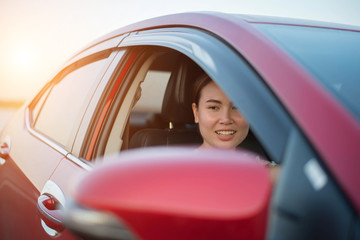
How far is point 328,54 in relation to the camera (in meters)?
1.06

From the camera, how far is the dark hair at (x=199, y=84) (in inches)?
82.0

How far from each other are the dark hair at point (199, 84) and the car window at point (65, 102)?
0.56 meters

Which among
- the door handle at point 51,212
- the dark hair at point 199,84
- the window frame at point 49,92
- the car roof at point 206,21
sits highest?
the car roof at point 206,21

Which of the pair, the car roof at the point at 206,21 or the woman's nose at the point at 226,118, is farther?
the woman's nose at the point at 226,118

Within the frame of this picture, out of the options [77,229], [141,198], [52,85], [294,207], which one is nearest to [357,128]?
[294,207]

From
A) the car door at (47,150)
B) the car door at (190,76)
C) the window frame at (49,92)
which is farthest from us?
the window frame at (49,92)

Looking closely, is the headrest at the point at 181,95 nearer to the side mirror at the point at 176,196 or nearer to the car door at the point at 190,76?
the car door at the point at 190,76

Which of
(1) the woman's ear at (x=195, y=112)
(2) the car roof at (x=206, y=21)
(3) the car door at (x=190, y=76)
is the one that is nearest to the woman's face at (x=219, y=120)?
(1) the woman's ear at (x=195, y=112)

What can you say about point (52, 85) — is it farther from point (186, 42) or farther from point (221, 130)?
point (186, 42)

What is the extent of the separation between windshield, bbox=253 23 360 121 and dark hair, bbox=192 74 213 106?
0.81m

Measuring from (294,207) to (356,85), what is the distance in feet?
1.42

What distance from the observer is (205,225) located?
0.62 metres

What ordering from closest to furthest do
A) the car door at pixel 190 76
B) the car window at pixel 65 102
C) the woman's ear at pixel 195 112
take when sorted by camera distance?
the car door at pixel 190 76
the car window at pixel 65 102
the woman's ear at pixel 195 112

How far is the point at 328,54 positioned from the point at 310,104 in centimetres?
38
